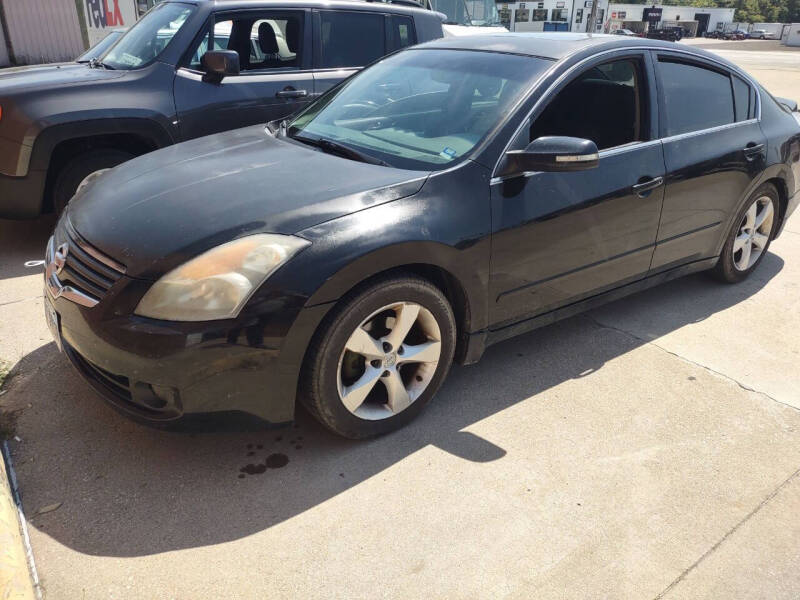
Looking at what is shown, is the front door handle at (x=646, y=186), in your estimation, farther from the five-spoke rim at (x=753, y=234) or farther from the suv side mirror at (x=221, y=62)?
the suv side mirror at (x=221, y=62)

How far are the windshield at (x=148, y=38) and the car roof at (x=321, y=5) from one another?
17cm

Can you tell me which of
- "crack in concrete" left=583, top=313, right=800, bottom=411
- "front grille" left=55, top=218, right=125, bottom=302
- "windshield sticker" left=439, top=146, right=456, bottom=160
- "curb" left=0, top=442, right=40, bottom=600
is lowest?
"crack in concrete" left=583, top=313, right=800, bottom=411

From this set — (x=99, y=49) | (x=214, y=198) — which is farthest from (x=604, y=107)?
(x=99, y=49)

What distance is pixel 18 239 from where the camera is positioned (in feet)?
16.9

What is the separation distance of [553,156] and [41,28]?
55.5 feet

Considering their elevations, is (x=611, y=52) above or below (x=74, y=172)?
above

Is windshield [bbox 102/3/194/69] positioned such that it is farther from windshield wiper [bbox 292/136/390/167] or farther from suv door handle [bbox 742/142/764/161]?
suv door handle [bbox 742/142/764/161]

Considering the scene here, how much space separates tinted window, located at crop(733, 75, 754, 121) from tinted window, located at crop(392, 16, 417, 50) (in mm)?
3016

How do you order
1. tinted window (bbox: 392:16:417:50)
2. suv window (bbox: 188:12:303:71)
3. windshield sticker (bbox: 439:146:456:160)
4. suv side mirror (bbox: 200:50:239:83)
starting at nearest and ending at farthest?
windshield sticker (bbox: 439:146:456:160) < suv side mirror (bbox: 200:50:239:83) < suv window (bbox: 188:12:303:71) < tinted window (bbox: 392:16:417:50)

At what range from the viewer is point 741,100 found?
166 inches

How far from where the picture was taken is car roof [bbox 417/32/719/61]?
3.33m

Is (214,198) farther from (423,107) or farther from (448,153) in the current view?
(423,107)

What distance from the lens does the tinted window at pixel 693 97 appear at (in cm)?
368

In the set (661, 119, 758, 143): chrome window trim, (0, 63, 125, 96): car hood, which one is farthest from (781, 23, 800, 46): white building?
(0, 63, 125, 96): car hood
